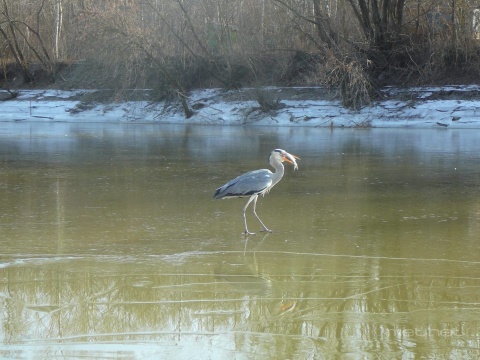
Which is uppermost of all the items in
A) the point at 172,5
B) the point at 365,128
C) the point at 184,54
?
the point at 172,5

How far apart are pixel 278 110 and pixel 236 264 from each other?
2195 cm

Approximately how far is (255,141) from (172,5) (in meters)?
13.7

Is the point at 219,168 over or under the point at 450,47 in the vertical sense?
under

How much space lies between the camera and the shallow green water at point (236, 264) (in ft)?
17.4

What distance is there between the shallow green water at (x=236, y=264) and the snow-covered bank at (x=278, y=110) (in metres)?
12.1

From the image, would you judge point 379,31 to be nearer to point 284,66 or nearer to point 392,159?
point 284,66

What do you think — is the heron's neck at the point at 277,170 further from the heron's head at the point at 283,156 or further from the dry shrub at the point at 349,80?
the dry shrub at the point at 349,80

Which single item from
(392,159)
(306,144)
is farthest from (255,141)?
(392,159)

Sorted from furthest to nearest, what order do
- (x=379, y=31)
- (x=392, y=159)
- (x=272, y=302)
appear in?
1. (x=379, y=31)
2. (x=392, y=159)
3. (x=272, y=302)

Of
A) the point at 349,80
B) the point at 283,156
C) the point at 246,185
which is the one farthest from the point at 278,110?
the point at 246,185

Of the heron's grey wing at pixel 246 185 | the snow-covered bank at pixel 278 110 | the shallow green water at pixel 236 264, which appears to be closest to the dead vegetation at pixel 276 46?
the snow-covered bank at pixel 278 110

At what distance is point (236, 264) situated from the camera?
746 centimetres

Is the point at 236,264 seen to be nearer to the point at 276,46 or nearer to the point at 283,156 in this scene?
the point at 283,156

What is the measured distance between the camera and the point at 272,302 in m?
6.18
